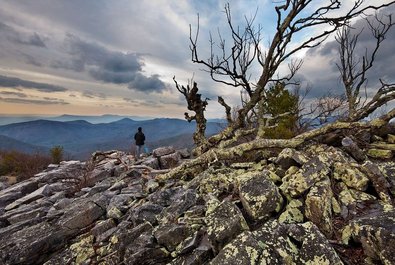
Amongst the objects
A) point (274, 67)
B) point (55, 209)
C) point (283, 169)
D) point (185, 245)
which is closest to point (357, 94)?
point (274, 67)

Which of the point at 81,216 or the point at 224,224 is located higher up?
the point at 224,224

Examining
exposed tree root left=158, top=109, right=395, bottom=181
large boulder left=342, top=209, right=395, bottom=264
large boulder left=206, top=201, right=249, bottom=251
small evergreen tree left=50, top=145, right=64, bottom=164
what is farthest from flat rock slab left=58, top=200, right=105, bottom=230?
small evergreen tree left=50, top=145, right=64, bottom=164

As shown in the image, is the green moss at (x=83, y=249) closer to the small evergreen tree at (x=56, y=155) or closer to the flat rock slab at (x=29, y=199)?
the flat rock slab at (x=29, y=199)

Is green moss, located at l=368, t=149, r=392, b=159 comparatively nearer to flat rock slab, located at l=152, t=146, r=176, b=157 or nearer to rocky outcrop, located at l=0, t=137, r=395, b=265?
rocky outcrop, located at l=0, t=137, r=395, b=265

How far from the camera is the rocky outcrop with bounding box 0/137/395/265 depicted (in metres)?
4.23

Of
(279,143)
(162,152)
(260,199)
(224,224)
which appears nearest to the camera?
(224,224)

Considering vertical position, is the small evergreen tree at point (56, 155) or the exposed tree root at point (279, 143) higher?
the exposed tree root at point (279, 143)

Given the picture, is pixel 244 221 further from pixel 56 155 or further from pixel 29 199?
pixel 56 155

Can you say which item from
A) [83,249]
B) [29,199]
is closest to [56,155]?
[29,199]

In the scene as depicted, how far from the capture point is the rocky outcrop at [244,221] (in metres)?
4.23

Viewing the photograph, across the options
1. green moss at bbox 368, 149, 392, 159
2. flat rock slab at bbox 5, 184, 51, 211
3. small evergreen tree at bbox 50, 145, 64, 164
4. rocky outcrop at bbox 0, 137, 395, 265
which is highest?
green moss at bbox 368, 149, 392, 159

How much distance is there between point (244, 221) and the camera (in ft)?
17.0

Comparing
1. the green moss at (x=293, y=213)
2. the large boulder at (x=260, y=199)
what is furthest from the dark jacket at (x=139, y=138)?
the green moss at (x=293, y=213)

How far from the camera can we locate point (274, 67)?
10648 millimetres
